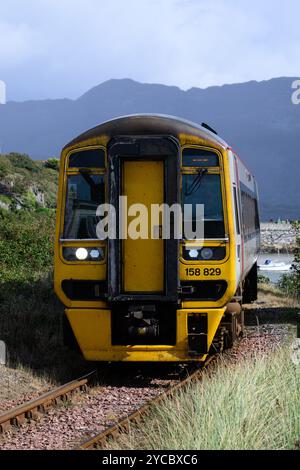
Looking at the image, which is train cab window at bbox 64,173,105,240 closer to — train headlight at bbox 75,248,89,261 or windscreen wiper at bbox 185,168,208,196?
train headlight at bbox 75,248,89,261

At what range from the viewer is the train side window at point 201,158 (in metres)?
9.35

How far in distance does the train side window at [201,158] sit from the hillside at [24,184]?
17300mm

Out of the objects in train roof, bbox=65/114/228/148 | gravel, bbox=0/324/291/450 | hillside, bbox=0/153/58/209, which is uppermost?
hillside, bbox=0/153/58/209

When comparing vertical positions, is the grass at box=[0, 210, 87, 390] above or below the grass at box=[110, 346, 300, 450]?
above

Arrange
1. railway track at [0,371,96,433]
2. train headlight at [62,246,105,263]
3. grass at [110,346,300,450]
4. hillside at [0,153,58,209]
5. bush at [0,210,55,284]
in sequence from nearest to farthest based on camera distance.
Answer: grass at [110,346,300,450] → railway track at [0,371,96,433] → train headlight at [62,246,105,263] → bush at [0,210,55,284] → hillside at [0,153,58,209]

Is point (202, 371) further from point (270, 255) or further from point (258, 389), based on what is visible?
point (270, 255)

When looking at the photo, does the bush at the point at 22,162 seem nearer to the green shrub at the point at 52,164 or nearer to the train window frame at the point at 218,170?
the green shrub at the point at 52,164

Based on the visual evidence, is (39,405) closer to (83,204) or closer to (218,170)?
(83,204)

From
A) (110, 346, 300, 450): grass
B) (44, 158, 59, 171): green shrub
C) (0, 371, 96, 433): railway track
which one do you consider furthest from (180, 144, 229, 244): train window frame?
(44, 158, 59, 171): green shrub

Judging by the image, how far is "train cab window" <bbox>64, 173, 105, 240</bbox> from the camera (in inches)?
370

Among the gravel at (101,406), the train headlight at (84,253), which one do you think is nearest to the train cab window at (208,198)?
the train headlight at (84,253)

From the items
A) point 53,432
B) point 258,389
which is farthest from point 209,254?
point 53,432

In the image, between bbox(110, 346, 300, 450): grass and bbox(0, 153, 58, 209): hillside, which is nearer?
bbox(110, 346, 300, 450): grass

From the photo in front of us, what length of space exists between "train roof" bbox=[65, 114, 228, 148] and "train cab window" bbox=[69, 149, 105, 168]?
0.16 m
